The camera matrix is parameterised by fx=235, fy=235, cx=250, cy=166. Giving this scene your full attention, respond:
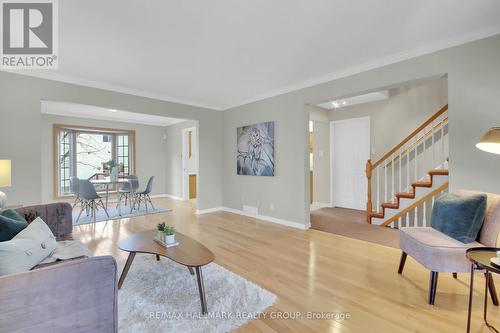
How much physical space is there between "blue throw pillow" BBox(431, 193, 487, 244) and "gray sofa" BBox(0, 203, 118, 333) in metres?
2.62

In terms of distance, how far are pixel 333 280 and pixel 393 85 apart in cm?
251

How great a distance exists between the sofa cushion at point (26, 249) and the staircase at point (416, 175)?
456 centimetres

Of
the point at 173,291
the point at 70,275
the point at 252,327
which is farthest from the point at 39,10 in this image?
the point at 252,327

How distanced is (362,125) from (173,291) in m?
5.18

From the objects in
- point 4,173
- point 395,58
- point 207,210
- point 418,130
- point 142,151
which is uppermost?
point 395,58

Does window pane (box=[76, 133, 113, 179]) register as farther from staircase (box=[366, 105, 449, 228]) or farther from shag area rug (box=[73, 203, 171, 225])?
staircase (box=[366, 105, 449, 228])

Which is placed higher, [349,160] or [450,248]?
[349,160]

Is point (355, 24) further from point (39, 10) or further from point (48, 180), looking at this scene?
point (48, 180)

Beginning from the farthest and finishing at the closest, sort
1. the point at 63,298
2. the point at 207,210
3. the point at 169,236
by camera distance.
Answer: the point at 207,210 < the point at 169,236 < the point at 63,298

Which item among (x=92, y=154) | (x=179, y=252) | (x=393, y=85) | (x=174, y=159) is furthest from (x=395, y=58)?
(x=92, y=154)

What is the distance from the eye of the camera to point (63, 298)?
109cm

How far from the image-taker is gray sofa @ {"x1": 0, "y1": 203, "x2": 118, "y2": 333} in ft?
3.24

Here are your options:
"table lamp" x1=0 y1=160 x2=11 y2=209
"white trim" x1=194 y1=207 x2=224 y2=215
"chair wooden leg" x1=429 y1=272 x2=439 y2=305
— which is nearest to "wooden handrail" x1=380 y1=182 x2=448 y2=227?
"chair wooden leg" x1=429 y1=272 x2=439 y2=305

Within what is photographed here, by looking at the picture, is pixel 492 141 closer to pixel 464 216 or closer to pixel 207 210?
pixel 464 216
